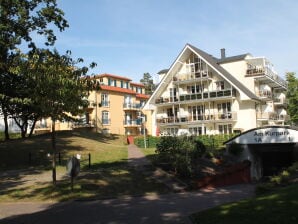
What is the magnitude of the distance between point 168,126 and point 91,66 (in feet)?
116

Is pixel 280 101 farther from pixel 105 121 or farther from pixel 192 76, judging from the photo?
pixel 105 121

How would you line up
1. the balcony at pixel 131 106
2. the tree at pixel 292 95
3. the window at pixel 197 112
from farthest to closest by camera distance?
the balcony at pixel 131 106, the tree at pixel 292 95, the window at pixel 197 112

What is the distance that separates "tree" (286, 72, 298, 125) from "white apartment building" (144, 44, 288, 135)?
28.2 feet

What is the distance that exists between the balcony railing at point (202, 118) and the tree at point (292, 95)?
64.8ft

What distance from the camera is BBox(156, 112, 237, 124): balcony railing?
4459 centimetres

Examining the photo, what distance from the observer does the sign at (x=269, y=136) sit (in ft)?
93.6

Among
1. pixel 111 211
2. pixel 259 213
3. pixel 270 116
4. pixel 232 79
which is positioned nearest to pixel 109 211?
pixel 111 211

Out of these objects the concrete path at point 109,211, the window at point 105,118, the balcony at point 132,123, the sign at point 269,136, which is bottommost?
the concrete path at point 109,211

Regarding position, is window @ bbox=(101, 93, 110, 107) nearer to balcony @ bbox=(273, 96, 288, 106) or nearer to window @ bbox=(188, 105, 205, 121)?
window @ bbox=(188, 105, 205, 121)

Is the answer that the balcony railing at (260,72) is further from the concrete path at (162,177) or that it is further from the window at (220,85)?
the concrete path at (162,177)

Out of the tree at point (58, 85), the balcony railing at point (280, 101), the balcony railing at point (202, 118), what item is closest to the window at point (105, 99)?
the balcony railing at point (202, 118)

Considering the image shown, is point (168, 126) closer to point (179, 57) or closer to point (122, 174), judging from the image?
point (179, 57)

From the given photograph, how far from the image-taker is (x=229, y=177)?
23719mm

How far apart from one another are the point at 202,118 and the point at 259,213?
38.5m
